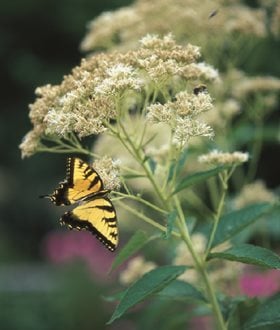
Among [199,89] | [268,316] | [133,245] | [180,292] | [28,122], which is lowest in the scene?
[268,316]

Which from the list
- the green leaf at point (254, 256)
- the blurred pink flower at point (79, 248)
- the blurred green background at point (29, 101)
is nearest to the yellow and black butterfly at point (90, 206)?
the green leaf at point (254, 256)

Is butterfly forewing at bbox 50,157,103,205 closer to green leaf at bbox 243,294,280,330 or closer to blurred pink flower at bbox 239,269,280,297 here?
green leaf at bbox 243,294,280,330

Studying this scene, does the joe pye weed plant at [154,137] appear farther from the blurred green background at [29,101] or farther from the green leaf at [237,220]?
the blurred green background at [29,101]

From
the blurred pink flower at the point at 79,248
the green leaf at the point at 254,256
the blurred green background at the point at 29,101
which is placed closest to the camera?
the green leaf at the point at 254,256

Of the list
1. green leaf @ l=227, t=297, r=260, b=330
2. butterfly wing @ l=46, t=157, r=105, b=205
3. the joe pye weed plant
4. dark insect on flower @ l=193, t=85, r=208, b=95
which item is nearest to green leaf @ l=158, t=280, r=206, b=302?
the joe pye weed plant

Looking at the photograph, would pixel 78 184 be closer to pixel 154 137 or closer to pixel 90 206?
pixel 90 206

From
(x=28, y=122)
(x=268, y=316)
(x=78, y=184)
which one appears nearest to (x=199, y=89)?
(x=78, y=184)

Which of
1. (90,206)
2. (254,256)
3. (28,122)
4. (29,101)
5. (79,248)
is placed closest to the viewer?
(254,256)
